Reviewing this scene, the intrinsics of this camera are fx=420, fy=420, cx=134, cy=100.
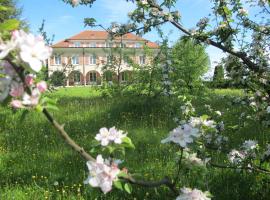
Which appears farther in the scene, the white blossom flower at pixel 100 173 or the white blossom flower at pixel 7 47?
the white blossom flower at pixel 100 173

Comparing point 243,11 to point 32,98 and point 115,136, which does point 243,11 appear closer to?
point 115,136

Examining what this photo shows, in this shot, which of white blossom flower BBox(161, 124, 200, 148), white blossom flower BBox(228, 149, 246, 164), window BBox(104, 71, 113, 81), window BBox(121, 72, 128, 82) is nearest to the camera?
white blossom flower BBox(161, 124, 200, 148)

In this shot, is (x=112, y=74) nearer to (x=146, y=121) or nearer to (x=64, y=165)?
(x=146, y=121)

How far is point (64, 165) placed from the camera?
513 cm

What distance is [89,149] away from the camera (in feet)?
18.9

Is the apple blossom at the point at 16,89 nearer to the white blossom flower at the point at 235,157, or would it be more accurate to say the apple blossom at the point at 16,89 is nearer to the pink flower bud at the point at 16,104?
the pink flower bud at the point at 16,104

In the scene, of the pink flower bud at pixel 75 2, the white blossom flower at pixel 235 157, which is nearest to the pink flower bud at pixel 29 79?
the white blossom flower at pixel 235 157

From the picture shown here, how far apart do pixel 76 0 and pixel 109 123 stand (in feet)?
7.25

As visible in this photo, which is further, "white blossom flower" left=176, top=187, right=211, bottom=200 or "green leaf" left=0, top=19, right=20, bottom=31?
"white blossom flower" left=176, top=187, right=211, bottom=200

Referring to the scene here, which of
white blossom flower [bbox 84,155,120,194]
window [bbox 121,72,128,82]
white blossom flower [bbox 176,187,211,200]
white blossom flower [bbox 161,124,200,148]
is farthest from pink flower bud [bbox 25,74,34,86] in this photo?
window [bbox 121,72,128,82]

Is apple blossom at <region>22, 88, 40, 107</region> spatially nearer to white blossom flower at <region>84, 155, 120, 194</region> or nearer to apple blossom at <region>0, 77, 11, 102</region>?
apple blossom at <region>0, 77, 11, 102</region>

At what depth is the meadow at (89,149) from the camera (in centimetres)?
400

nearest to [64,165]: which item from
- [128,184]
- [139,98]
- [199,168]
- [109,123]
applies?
[109,123]

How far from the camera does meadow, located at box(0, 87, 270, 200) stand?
3996 mm
